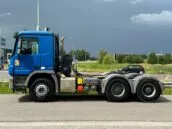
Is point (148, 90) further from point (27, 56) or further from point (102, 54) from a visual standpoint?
point (102, 54)

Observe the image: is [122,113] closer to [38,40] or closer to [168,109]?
[168,109]

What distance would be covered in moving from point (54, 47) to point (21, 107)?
11.8 ft

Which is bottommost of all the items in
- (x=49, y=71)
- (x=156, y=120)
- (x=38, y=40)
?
(x=156, y=120)

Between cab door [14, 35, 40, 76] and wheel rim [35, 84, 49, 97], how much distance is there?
0.74 m

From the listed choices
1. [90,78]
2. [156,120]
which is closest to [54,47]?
[90,78]

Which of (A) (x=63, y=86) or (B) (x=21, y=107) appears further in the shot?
(A) (x=63, y=86)

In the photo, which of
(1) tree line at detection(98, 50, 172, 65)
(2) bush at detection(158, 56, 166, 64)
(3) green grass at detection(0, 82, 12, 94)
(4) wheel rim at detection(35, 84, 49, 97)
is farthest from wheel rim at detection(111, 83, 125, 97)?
(2) bush at detection(158, 56, 166, 64)

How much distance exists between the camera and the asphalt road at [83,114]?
11.7 meters

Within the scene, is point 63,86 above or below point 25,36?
below

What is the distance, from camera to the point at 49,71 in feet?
61.1

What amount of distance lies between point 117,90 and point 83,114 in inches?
186

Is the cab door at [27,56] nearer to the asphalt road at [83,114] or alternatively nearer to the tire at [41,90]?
the tire at [41,90]

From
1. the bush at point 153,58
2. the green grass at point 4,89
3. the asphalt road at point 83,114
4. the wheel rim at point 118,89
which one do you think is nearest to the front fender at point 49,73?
the asphalt road at point 83,114

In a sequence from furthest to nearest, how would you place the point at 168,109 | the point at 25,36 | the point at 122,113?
1. the point at 25,36
2. the point at 168,109
3. the point at 122,113
